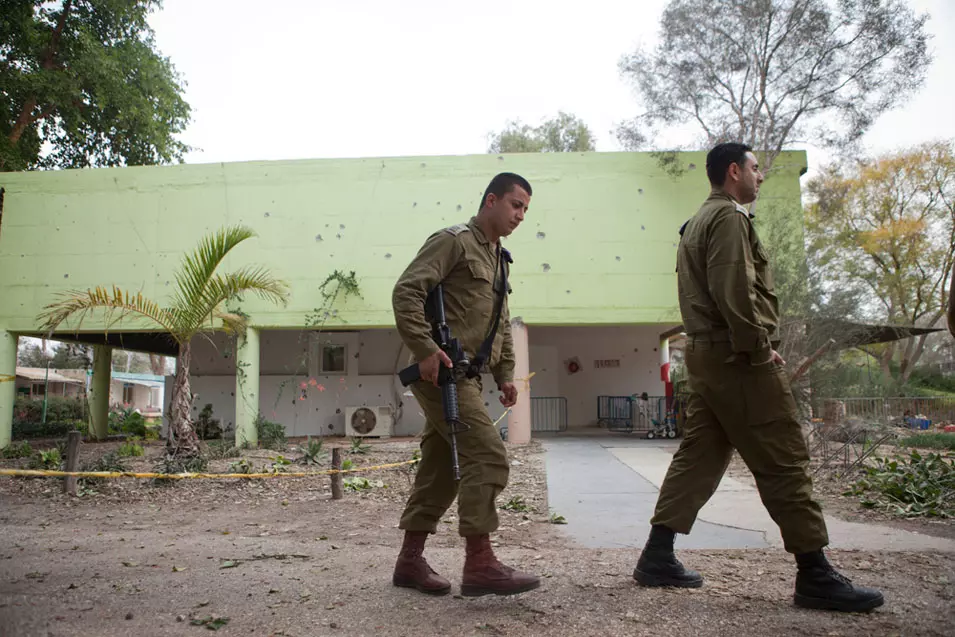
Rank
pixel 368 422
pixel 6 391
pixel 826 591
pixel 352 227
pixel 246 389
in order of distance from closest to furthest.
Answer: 1. pixel 826 591
2. pixel 246 389
3. pixel 352 227
4. pixel 6 391
5. pixel 368 422

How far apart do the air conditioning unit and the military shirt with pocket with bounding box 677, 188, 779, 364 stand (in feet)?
42.2

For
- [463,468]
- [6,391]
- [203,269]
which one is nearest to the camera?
[463,468]

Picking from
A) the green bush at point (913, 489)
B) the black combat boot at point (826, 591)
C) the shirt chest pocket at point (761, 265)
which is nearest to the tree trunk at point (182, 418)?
the green bush at point (913, 489)

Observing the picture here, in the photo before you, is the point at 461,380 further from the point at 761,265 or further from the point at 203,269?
the point at 203,269

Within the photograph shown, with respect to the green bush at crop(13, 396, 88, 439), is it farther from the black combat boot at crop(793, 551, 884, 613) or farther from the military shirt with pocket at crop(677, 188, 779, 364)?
the black combat boot at crop(793, 551, 884, 613)

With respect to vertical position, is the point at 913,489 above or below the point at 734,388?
below

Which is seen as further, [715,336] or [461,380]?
[461,380]

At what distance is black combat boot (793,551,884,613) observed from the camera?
2521 mm

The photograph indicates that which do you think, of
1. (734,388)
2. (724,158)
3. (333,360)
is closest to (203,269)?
(724,158)

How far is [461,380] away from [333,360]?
1404cm

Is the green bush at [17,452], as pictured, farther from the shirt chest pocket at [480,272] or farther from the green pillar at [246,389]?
the shirt chest pocket at [480,272]

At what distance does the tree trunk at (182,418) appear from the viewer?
789 cm

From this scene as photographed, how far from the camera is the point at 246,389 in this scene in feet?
42.8

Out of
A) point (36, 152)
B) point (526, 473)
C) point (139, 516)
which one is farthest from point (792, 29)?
point (36, 152)
